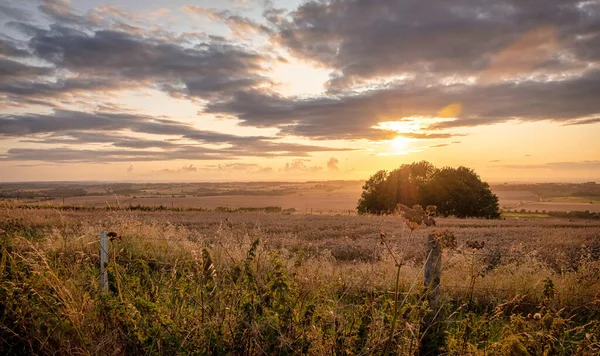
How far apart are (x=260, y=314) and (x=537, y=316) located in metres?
2.86

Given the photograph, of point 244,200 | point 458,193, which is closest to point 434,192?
point 458,193

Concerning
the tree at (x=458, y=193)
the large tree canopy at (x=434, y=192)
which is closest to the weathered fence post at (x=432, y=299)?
the large tree canopy at (x=434, y=192)

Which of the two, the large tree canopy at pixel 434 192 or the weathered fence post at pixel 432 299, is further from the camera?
the large tree canopy at pixel 434 192

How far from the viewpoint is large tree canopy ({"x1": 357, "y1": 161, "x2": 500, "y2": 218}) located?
192 ft

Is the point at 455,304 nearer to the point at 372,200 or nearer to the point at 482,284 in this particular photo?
the point at 482,284

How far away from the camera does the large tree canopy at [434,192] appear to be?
58656 millimetres

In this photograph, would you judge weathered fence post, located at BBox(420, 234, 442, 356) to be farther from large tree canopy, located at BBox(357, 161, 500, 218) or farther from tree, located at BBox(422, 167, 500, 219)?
tree, located at BBox(422, 167, 500, 219)

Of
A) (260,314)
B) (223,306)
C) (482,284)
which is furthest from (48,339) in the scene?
(482,284)

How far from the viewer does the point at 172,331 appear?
4453mm

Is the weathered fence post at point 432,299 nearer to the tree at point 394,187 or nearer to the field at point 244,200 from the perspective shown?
the field at point 244,200

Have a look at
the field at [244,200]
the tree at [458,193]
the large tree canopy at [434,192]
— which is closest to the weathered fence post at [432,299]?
the field at [244,200]

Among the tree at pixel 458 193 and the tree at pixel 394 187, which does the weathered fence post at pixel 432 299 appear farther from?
the tree at pixel 458 193

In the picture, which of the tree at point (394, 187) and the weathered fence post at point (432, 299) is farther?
the tree at point (394, 187)

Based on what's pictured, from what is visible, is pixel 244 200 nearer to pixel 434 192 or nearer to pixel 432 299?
pixel 434 192
